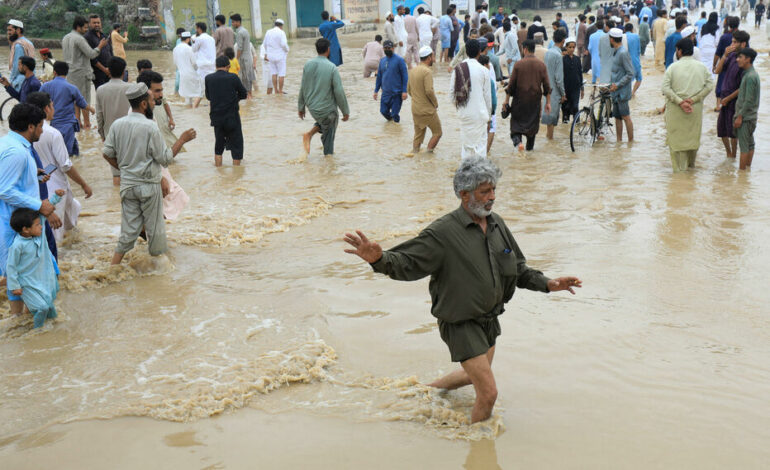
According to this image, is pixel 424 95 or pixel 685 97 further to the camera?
pixel 424 95

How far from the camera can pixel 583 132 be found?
12.5m

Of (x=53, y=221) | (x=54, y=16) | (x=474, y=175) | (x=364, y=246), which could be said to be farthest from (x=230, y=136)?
(x=54, y=16)

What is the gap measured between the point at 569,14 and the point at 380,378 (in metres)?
47.6

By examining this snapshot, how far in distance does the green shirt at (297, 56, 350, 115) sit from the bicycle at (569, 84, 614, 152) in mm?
3532

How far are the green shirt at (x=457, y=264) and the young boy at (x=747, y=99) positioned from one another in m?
6.77

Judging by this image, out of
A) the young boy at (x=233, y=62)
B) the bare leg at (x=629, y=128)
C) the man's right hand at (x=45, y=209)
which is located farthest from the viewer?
the young boy at (x=233, y=62)

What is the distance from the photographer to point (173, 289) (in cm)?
653

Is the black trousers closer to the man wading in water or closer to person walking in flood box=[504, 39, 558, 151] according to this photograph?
person walking in flood box=[504, 39, 558, 151]

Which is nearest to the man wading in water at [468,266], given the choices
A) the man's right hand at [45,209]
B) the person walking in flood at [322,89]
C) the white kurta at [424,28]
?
the man's right hand at [45,209]

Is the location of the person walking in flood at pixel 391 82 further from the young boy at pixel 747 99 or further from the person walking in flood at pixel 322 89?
the young boy at pixel 747 99

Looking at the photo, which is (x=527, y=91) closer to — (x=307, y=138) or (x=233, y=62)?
(x=307, y=138)

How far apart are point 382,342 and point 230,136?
20.1ft

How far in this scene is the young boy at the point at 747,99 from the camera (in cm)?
919

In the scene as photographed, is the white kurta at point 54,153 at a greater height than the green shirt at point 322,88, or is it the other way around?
the green shirt at point 322,88
